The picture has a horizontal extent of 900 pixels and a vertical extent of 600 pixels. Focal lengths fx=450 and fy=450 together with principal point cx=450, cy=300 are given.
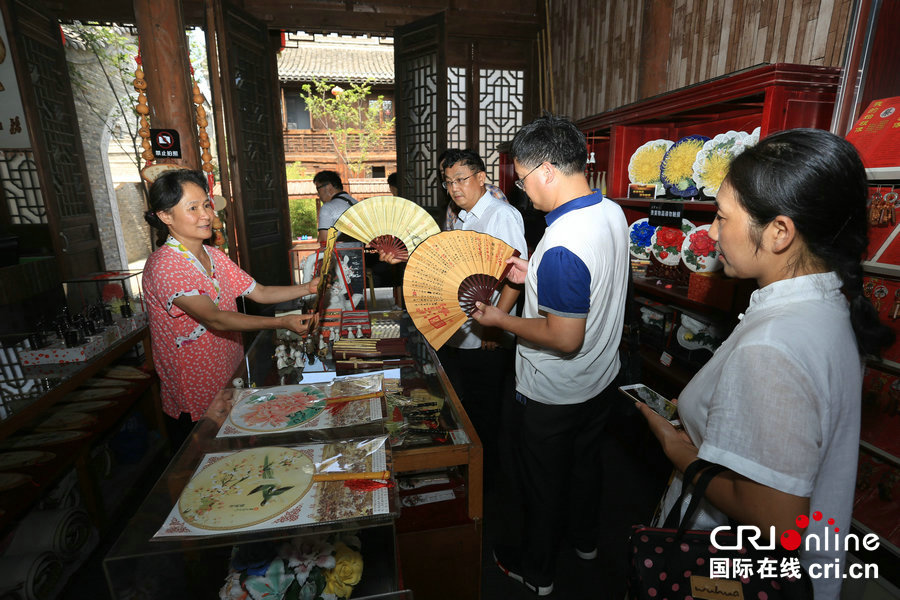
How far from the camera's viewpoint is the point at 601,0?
150 inches

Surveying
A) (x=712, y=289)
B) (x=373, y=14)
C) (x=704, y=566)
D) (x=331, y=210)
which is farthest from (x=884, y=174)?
(x=373, y=14)

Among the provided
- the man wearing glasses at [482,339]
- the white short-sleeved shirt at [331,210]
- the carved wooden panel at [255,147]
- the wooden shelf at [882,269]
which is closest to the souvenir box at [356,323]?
the man wearing glasses at [482,339]

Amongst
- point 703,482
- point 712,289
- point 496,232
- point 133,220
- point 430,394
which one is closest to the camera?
point 703,482

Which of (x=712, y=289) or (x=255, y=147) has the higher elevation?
(x=255, y=147)

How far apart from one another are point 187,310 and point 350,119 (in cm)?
1232

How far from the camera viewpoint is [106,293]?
2.87 metres

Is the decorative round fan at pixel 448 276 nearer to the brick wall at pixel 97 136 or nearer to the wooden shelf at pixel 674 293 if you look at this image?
the wooden shelf at pixel 674 293

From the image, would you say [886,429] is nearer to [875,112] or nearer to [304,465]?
[875,112]

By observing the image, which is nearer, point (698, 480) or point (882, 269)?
point (698, 480)

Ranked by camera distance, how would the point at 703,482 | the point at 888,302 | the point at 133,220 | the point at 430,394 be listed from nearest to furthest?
the point at 703,482 < the point at 888,302 < the point at 430,394 < the point at 133,220

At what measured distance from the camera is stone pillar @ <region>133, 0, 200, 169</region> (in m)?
3.08

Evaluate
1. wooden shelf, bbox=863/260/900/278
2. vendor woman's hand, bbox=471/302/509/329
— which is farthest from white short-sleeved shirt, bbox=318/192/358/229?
wooden shelf, bbox=863/260/900/278

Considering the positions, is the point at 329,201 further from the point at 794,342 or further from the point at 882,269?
the point at 794,342

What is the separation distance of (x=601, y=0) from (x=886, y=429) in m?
3.72
